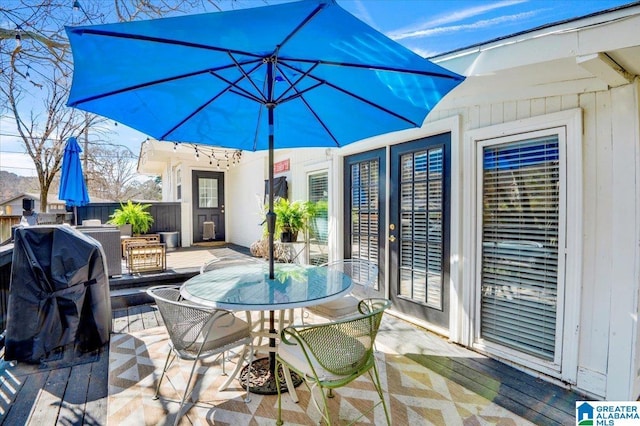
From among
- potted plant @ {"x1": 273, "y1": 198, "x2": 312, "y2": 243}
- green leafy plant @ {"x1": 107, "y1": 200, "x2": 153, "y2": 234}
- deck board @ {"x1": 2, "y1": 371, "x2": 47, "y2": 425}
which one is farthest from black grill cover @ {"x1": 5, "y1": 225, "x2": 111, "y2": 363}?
green leafy plant @ {"x1": 107, "y1": 200, "x2": 153, "y2": 234}

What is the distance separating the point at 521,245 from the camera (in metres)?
2.59

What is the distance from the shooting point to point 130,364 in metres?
2.57

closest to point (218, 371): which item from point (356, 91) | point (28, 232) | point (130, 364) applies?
point (130, 364)

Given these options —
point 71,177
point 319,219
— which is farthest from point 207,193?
point 319,219

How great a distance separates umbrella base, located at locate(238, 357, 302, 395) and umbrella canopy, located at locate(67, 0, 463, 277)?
2.64 ft

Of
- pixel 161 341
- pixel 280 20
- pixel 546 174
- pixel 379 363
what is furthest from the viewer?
pixel 161 341

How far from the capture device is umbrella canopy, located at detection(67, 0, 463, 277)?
1.41m

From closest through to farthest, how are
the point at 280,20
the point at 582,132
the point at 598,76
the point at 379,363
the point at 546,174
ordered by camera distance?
the point at 280,20
the point at 598,76
the point at 582,132
the point at 546,174
the point at 379,363

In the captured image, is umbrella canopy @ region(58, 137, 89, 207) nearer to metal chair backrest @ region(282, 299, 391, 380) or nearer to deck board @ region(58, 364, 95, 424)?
deck board @ region(58, 364, 95, 424)

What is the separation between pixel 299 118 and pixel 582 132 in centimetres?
217

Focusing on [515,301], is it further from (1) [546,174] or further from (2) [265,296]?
(2) [265,296]

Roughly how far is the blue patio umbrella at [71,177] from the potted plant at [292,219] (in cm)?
347

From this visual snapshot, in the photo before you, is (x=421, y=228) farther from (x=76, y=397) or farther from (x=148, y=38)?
(x=76, y=397)

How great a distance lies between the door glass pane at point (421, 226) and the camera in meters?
3.23
